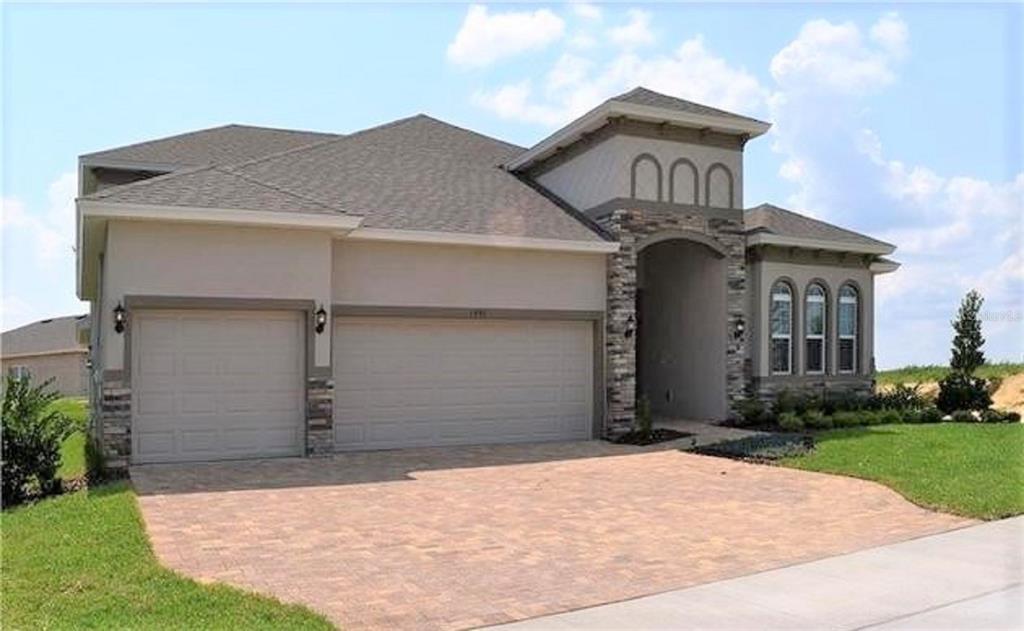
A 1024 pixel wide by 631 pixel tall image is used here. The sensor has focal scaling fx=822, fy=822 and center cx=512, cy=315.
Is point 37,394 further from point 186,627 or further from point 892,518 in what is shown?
point 892,518

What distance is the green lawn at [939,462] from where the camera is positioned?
31.5 ft

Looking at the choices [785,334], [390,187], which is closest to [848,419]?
[785,334]

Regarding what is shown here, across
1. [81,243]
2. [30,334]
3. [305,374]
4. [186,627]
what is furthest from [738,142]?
[30,334]

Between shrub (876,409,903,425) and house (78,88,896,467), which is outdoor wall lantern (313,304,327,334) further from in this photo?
shrub (876,409,903,425)

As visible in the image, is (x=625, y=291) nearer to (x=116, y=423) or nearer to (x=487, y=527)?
(x=487, y=527)

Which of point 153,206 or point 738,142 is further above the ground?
point 738,142

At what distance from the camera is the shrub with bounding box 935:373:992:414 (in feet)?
65.8

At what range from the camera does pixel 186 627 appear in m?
5.30

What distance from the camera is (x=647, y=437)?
15.4 metres

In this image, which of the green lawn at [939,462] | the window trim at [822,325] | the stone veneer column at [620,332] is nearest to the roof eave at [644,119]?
the stone veneer column at [620,332]

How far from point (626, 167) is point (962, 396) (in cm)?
1078

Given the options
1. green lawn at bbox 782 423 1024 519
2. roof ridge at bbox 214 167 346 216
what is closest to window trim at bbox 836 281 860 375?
green lawn at bbox 782 423 1024 519

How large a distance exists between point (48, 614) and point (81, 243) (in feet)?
33.0

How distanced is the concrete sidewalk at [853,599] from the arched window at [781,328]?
11.4 m
